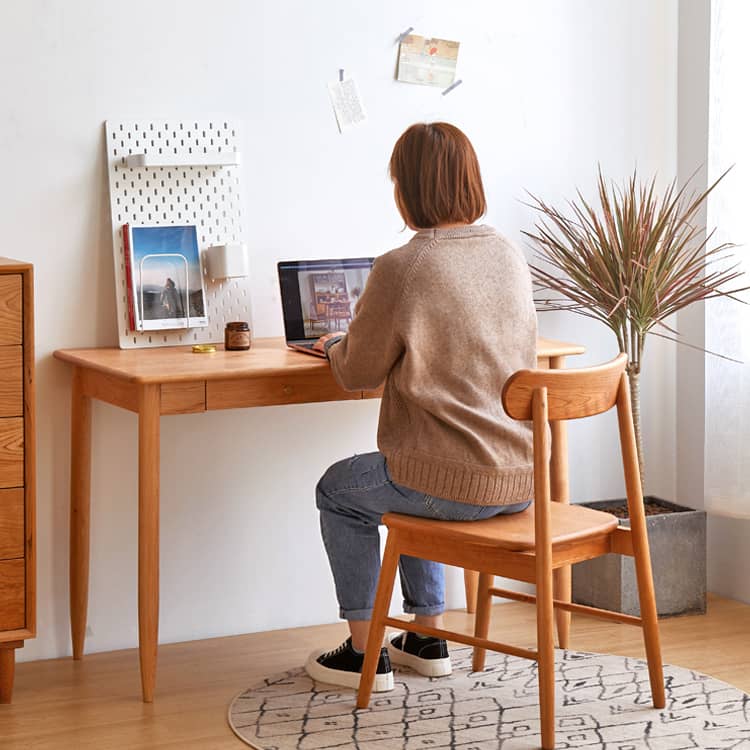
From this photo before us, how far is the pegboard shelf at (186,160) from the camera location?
3018 millimetres

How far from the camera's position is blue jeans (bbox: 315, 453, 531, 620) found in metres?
2.59

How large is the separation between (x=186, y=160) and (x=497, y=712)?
58.7 inches

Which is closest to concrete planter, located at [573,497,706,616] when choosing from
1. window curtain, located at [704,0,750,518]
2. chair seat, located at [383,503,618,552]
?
window curtain, located at [704,0,750,518]

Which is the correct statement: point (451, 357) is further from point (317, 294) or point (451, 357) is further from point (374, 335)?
point (317, 294)

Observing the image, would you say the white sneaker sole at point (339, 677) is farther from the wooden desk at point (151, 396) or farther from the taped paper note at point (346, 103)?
the taped paper note at point (346, 103)

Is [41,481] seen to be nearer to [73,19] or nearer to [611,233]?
[73,19]

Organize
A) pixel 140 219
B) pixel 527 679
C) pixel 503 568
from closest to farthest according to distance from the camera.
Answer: pixel 503 568 < pixel 527 679 < pixel 140 219

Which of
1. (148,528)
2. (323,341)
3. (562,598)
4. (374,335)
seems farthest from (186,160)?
(562,598)

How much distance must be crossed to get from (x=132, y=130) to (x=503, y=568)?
4.67 ft

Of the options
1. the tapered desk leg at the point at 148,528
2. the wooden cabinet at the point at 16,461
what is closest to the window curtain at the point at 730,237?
the tapered desk leg at the point at 148,528

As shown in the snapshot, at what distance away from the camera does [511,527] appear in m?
2.53

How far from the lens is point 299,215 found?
129 inches

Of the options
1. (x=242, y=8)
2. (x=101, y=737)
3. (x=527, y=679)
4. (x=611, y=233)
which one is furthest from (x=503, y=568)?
(x=242, y=8)

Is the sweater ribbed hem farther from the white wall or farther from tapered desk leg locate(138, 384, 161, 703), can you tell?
the white wall
